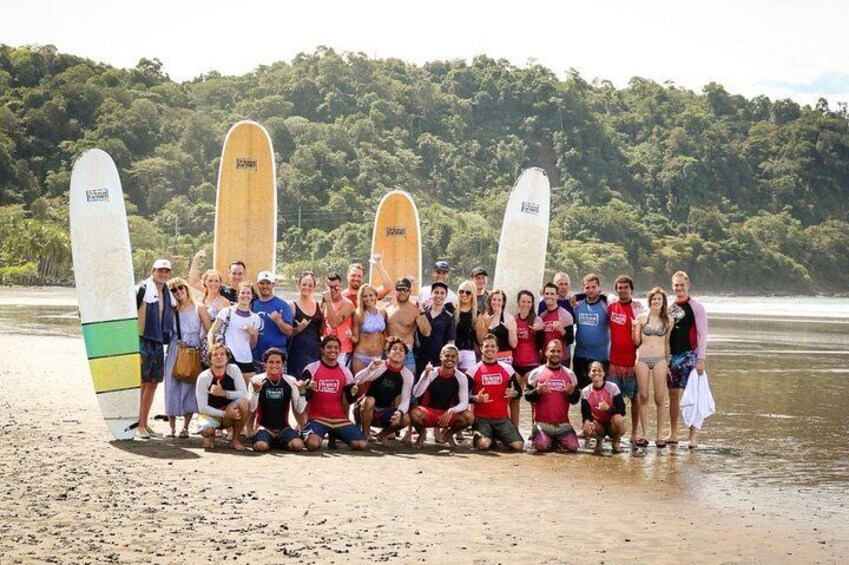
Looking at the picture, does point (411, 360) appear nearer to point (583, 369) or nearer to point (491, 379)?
point (491, 379)

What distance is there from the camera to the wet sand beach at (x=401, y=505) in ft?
16.7

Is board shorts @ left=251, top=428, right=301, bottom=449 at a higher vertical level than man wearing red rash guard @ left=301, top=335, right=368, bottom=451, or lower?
lower

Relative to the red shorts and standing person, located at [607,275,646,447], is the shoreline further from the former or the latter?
standing person, located at [607,275,646,447]

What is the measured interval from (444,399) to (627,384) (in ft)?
4.51

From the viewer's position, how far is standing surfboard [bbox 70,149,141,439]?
7.98 meters

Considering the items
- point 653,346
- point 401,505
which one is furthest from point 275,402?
point 653,346

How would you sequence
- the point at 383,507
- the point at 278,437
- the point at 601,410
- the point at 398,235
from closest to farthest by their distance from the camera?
the point at 383,507 → the point at 278,437 → the point at 601,410 → the point at 398,235

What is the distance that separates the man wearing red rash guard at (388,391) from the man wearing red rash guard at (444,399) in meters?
0.12

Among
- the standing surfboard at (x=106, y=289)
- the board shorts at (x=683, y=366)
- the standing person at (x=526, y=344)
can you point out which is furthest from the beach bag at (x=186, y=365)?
the board shorts at (x=683, y=366)

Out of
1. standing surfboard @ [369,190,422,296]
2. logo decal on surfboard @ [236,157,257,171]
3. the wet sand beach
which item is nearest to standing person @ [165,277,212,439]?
the wet sand beach

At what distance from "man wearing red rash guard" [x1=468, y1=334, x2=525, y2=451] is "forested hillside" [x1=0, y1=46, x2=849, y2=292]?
4178 cm

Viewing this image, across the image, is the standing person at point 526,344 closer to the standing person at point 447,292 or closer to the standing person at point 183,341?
the standing person at point 447,292

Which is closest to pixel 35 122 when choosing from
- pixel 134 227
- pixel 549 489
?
pixel 134 227

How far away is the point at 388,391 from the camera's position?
8.05m
